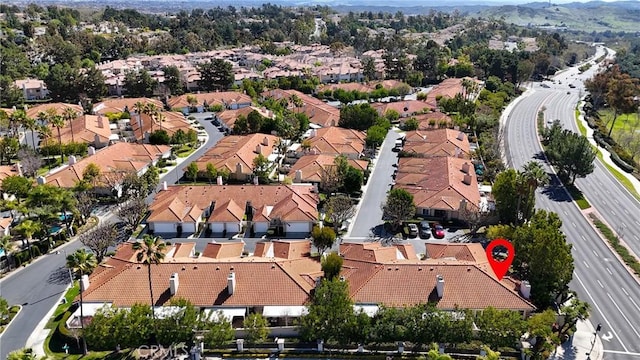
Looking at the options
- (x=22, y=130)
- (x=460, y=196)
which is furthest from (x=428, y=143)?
(x=22, y=130)

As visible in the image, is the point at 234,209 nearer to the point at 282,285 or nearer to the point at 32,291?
the point at 282,285

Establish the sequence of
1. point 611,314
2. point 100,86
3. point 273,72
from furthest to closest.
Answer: point 273,72, point 100,86, point 611,314

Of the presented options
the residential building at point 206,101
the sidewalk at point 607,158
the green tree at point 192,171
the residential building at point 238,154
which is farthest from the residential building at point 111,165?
the sidewalk at point 607,158

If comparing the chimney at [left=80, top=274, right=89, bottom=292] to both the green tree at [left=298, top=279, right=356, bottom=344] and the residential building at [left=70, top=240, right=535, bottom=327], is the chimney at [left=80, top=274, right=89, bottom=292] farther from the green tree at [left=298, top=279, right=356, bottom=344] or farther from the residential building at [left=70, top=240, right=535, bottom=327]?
the green tree at [left=298, top=279, right=356, bottom=344]

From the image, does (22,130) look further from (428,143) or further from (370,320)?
(370,320)

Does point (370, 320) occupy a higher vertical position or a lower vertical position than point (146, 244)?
lower

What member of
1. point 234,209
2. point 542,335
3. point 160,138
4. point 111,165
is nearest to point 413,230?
point 234,209
